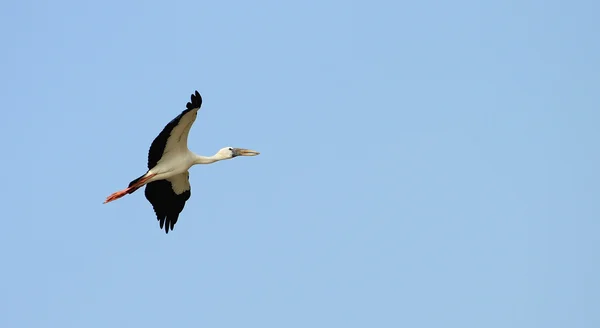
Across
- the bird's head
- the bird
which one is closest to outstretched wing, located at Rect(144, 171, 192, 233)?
the bird

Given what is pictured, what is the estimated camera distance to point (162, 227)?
34.8m

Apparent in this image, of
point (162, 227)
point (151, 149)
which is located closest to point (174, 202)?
point (162, 227)

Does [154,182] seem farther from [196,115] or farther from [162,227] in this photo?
[196,115]

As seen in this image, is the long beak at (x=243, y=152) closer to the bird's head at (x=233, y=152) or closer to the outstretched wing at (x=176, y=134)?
the bird's head at (x=233, y=152)

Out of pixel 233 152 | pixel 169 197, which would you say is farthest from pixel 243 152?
pixel 169 197

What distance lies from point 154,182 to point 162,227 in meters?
1.48

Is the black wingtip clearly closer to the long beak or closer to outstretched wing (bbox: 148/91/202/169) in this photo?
outstretched wing (bbox: 148/91/202/169)

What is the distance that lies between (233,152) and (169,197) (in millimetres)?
2275

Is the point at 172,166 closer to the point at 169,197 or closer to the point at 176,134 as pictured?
the point at 176,134

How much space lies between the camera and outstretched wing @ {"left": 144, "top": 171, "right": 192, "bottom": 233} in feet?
113

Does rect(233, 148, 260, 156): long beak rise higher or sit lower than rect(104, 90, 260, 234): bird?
higher

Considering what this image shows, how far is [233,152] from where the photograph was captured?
34594 mm

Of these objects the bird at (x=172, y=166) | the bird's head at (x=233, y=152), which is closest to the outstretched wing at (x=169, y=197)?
the bird at (x=172, y=166)

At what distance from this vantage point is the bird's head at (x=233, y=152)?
1355 inches
